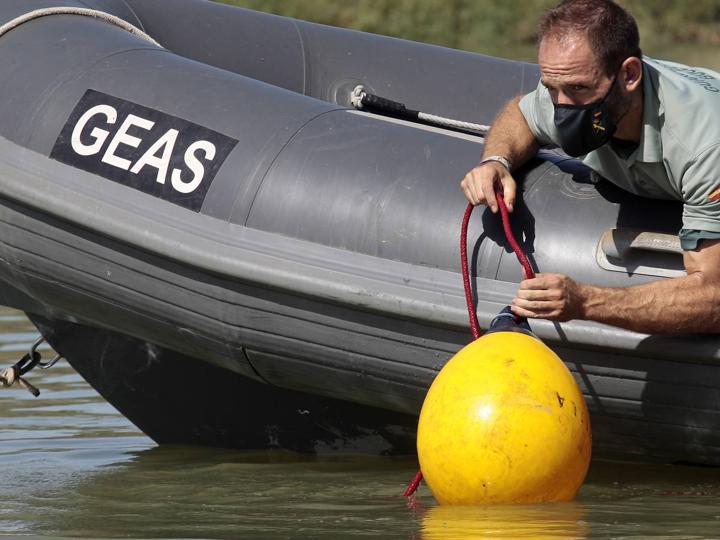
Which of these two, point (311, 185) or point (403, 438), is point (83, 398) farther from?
point (311, 185)

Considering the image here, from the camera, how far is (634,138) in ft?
11.2

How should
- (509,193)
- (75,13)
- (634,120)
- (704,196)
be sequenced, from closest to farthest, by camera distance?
(704,196) → (634,120) → (509,193) → (75,13)

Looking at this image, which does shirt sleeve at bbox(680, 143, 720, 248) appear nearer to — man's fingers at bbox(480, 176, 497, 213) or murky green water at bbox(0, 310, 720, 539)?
man's fingers at bbox(480, 176, 497, 213)

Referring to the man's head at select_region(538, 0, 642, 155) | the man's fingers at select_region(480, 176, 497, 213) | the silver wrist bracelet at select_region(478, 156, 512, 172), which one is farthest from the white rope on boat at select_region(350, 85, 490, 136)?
the man's head at select_region(538, 0, 642, 155)

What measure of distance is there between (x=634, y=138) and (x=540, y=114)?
1.00ft

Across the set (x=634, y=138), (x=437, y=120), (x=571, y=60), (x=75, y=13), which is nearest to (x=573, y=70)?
(x=571, y=60)

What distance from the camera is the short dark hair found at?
3316mm

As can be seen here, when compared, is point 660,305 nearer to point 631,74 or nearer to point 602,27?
point 631,74

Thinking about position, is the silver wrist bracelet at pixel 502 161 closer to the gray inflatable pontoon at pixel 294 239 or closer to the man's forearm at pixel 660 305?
the gray inflatable pontoon at pixel 294 239

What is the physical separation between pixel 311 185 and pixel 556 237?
2.02 ft

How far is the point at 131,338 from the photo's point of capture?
4.53 m

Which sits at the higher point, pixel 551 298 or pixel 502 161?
pixel 502 161

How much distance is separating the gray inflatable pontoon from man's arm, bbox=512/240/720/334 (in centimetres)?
9

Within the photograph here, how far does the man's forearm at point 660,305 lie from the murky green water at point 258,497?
42cm
